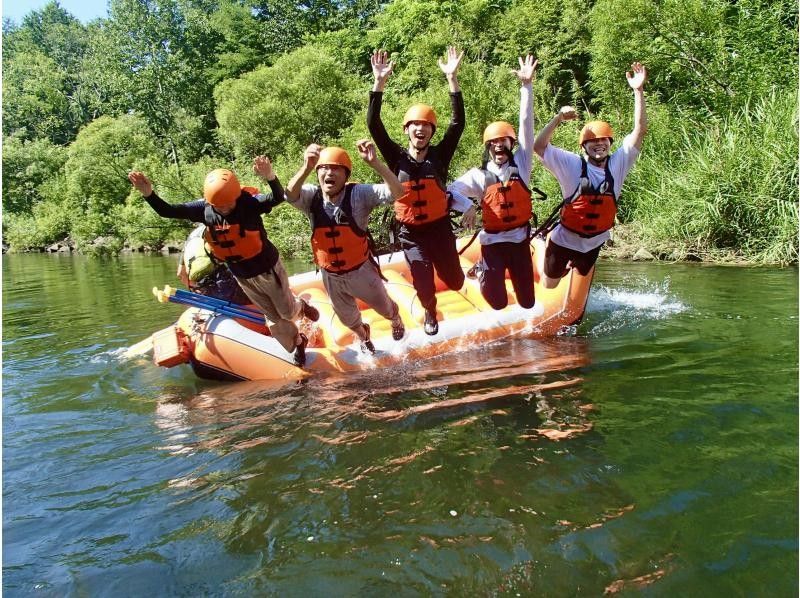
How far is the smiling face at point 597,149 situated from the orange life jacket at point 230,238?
2.73 meters

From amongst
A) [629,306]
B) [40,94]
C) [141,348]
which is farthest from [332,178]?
[40,94]

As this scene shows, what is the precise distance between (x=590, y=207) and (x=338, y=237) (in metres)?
2.09

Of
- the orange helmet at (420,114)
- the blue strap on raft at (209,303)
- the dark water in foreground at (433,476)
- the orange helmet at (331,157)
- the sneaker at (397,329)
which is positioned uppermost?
the orange helmet at (420,114)

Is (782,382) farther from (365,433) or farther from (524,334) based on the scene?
(365,433)

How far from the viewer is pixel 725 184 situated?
36.3 feet

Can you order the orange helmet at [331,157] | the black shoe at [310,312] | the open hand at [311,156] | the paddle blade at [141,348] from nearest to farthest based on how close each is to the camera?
1. the open hand at [311,156]
2. the orange helmet at [331,157]
3. the black shoe at [310,312]
4. the paddle blade at [141,348]

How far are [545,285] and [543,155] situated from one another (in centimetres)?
147

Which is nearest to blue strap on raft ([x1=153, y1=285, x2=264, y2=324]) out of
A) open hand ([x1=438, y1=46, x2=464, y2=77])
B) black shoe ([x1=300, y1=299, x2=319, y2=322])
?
black shoe ([x1=300, y1=299, x2=319, y2=322])

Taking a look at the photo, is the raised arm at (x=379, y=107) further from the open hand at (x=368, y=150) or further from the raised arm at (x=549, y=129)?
the raised arm at (x=549, y=129)

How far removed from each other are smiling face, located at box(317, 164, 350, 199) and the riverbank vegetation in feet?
29.7

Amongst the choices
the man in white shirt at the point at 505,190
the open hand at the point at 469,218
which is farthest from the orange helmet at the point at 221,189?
the open hand at the point at 469,218

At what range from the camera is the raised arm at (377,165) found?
154 inches

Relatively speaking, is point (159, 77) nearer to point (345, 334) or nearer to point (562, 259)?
point (345, 334)

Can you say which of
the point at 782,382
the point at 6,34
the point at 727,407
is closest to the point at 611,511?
the point at 727,407
